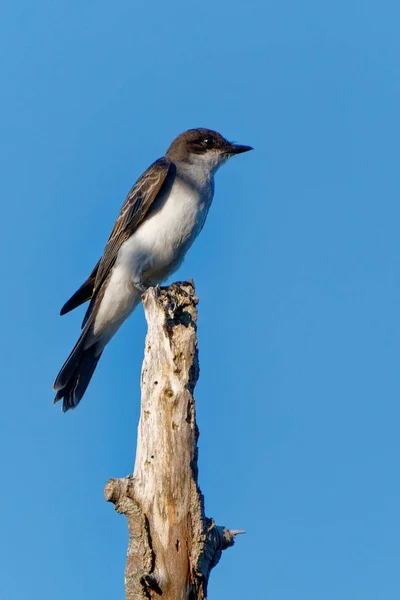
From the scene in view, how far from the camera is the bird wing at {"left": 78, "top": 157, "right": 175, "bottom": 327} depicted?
10.3 m

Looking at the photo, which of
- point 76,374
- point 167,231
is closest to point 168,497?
point 76,374

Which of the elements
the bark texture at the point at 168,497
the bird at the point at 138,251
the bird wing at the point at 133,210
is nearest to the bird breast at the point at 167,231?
the bird at the point at 138,251

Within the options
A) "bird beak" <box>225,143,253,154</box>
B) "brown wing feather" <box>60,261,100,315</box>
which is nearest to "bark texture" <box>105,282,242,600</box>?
"brown wing feather" <box>60,261,100,315</box>

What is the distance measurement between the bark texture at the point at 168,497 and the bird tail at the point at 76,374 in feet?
9.94

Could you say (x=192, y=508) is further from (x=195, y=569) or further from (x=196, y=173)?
(x=196, y=173)

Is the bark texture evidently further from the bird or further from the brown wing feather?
the brown wing feather

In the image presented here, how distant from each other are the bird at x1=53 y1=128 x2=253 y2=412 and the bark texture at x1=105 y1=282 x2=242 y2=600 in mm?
3197

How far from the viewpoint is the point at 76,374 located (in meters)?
10.1

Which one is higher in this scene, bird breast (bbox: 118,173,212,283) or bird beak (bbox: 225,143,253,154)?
bird beak (bbox: 225,143,253,154)

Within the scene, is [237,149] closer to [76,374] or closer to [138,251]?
[138,251]

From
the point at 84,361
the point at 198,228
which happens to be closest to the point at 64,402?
the point at 84,361

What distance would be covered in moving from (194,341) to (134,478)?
120 cm

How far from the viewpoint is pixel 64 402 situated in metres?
9.86

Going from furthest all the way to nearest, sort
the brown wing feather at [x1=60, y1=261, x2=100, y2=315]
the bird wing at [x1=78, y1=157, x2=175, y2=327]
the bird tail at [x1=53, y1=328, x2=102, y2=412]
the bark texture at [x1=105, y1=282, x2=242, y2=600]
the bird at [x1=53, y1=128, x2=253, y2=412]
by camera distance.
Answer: the brown wing feather at [x1=60, y1=261, x2=100, y2=315] → the bird wing at [x1=78, y1=157, x2=175, y2=327] → the bird at [x1=53, y1=128, x2=253, y2=412] → the bird tail at [x1=53, y1=328, x2=102, y2=412] → the bark texture at [x1=105, y1=282, x2=242, y2=600]
